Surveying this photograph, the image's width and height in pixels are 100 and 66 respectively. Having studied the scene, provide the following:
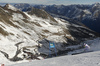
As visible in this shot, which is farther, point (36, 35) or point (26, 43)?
point (36, 35)

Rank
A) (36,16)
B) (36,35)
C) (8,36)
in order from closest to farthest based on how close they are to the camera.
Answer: (8,36)
(36,35)
(36,16)

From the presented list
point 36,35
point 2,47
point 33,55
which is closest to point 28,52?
point 33,55

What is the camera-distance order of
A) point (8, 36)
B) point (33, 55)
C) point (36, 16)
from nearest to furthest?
1. point (33, 55)
2. point (8, 36)
3. point (36, 16)

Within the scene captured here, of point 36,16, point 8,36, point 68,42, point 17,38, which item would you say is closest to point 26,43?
point 17,38

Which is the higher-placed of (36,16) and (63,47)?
(36,16)

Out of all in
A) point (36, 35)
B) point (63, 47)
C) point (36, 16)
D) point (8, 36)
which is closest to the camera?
point (8, 36)

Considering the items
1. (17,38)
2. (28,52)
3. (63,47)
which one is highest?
(17,38)

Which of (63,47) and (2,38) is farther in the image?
(63,47)

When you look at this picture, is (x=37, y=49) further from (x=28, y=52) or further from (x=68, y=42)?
(x=68, y=42)

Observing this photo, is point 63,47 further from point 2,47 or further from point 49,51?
point 2,47
